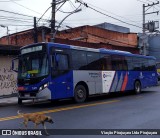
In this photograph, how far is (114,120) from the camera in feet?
35.7

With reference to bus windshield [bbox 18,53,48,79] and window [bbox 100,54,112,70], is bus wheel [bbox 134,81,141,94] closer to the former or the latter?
window [bbox 100,54,112,70]

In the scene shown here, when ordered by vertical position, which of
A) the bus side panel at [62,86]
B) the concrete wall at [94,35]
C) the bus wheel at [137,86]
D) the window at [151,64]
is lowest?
the bus wheel at [137,86]

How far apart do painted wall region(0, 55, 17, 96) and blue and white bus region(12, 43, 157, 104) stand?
5.69 metres

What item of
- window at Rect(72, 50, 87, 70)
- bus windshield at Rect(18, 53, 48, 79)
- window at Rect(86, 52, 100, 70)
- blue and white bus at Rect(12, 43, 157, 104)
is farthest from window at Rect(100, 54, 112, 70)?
bus windshield at Rect(18, 53, 48, 79)

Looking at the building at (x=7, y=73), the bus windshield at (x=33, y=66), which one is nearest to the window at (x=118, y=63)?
the bus windshield at (x=33, y=66)

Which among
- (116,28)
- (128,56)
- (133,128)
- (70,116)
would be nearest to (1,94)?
(128,56)

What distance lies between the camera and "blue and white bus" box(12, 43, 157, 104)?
15.7 metres

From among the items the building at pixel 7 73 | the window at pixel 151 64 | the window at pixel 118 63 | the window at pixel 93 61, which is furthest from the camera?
the window at pixel 151 64

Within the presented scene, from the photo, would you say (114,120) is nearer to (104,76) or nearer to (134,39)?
(104,76)

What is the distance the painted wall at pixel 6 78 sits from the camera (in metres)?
22.9

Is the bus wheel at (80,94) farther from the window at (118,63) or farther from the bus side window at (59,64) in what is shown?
the window at (118,63)

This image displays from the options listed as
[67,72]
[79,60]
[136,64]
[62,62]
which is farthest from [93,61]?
[136,64]

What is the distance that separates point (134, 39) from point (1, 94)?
30.2 m

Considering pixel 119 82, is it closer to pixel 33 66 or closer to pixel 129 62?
pixel 129 62
